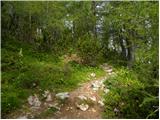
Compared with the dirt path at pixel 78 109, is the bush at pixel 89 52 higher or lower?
higher

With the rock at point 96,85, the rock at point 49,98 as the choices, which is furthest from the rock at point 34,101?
the rock at point 96,85

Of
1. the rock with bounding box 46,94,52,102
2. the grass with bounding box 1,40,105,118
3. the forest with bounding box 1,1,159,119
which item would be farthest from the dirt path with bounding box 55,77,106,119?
the grass with bounding box 1,40,105,118

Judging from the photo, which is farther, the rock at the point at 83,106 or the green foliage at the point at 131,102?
the rock at the point at 83,106

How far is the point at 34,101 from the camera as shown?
1380 cm

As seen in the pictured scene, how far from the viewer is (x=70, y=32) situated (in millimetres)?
25469

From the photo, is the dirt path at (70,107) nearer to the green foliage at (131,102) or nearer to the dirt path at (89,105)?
the dirt path at (89,105)

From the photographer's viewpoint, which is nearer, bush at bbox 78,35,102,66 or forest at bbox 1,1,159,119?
forest at bbox 1,1,159,119

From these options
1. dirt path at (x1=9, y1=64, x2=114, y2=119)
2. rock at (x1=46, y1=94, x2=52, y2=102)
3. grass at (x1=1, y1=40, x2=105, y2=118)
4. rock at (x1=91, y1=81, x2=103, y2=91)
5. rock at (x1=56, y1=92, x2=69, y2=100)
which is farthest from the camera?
rock at (x1=91, y1=81, x2=103, y2=91)

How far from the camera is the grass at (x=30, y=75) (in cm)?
1388

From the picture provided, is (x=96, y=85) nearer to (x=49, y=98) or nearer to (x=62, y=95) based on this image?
(x=62, y=95)

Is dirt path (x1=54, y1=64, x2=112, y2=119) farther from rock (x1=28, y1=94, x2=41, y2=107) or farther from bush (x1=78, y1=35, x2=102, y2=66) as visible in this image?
bush (x1=78, y1=35, x2=102, y2=66)

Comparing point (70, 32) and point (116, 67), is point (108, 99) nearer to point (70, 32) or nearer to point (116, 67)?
point (116, 67)

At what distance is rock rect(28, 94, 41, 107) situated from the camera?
13603mm

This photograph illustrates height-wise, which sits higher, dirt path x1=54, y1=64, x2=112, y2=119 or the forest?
the forest
